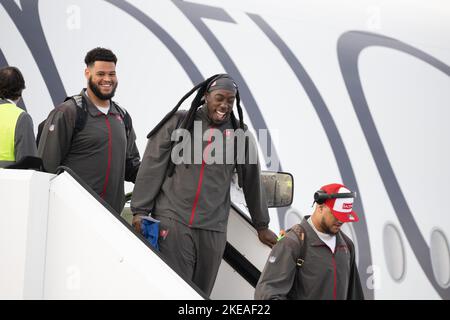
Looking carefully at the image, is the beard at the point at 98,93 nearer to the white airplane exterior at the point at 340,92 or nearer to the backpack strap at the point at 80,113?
the backpack strap at the point at 80,113

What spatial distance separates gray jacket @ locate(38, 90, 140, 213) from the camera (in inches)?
139

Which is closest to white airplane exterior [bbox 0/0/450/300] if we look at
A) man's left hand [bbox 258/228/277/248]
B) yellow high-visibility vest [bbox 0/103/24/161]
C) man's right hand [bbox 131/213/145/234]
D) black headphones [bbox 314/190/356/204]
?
yellow high-visibility vest [bbox 0/103/24/161]

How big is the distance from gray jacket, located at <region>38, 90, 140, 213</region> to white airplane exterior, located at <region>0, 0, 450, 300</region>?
324 cm

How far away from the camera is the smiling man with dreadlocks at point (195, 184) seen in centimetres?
329

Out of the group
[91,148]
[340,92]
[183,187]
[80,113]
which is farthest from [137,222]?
[340,92]

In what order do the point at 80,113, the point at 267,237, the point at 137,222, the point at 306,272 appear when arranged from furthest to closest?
the point at 80,113 → the point at 267,237 → the point at 137,222 → the point at 306,272

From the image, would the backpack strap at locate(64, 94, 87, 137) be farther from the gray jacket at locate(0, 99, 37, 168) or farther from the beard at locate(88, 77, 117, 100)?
the gray jacket at locate(0, 99, 37, 168)

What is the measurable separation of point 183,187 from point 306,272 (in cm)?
71

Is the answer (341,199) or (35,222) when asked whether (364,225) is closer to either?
(341,199)

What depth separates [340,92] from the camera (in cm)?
828

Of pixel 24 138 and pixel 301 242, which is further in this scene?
pixel 24 138

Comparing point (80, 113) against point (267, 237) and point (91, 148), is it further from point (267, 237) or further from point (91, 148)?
point (267, 237)
